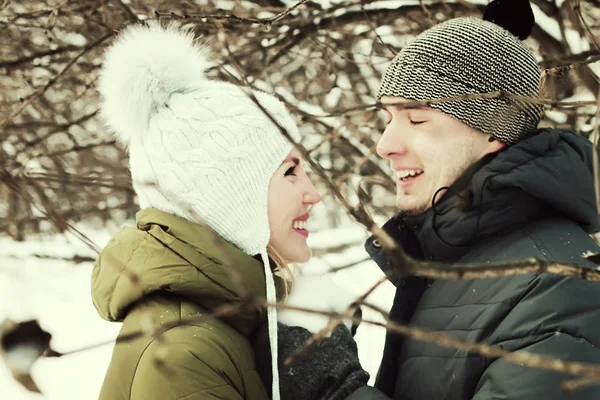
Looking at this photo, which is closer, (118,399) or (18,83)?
(118,399)

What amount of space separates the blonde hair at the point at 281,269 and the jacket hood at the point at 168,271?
21 cm

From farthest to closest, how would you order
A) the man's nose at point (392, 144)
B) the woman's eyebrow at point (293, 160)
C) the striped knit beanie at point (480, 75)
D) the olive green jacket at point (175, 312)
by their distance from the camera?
the woman's eyebrow at point (293, 160), the man's nose at point (392, 144), the striped knit beanie at point (480, 75), the olive green jacket at point (175, 312)

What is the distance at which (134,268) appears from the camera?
180 centimetres

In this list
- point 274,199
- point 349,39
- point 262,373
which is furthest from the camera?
point 349,39

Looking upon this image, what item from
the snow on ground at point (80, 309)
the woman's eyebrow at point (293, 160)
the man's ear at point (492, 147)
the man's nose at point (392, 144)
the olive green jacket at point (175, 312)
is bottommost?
the snow on ground at point (80, 309)

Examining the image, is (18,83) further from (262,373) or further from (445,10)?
(262,373)

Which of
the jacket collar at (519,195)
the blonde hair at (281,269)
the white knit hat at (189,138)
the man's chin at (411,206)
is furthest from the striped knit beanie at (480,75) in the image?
the blonde hair at (281,269)

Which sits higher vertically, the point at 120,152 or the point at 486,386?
the point at 486,386

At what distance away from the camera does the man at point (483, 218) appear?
1521 mm

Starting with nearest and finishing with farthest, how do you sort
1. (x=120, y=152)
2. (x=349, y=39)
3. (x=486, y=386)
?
(x=486, y=386)
(x=349, y=39)
(x=120, y=152)

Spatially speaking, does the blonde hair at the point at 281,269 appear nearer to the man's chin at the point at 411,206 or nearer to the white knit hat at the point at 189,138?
the white knit hat at the point at 189,138

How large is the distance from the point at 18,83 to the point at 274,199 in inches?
138

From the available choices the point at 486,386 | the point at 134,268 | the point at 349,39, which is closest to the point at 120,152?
the point at 349,39

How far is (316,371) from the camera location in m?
1.88
